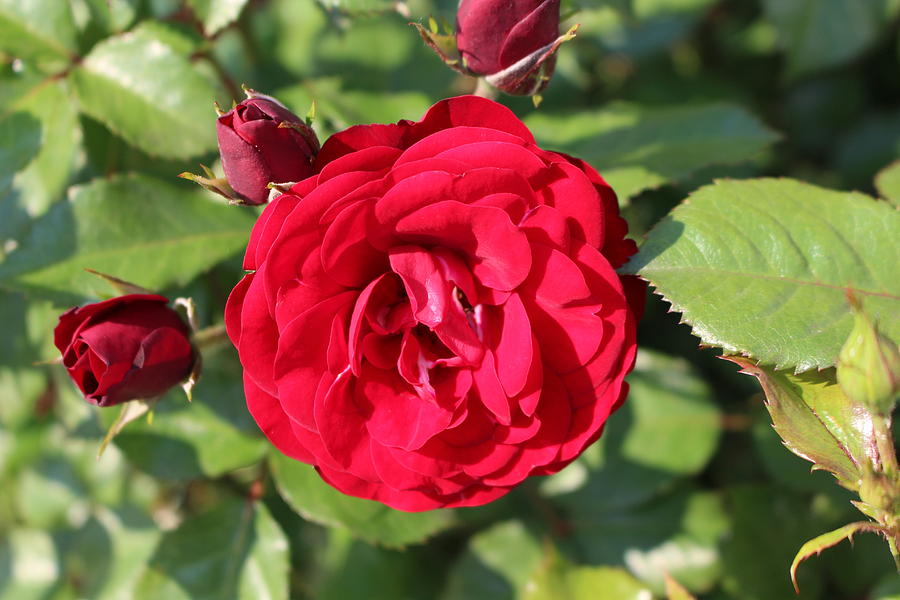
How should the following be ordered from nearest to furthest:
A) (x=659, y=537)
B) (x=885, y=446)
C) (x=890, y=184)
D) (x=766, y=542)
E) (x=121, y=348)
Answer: (x=885, y=446) → (x=121, y=348) → (x=890, y=184) → (x=766, y=542) → (x=659, y=537)

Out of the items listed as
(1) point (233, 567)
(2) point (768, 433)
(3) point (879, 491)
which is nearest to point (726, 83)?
(2) point (768, 433)

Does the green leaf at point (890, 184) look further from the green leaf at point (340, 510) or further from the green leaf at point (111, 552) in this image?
the green leaf at point (111, 552)

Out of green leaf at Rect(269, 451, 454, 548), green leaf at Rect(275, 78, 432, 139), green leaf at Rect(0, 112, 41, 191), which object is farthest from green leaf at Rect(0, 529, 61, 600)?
green leaf at Rect(275, 78, 432, 139)

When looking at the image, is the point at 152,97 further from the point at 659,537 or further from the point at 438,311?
the point at 659,537

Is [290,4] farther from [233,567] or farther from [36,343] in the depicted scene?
[233,567]

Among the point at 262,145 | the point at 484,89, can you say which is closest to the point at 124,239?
the point at 262,145

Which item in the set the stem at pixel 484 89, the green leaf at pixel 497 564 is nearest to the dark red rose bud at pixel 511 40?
the stem at pixel 484 89

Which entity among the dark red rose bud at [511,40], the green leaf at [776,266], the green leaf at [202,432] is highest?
the dark red rose bud at [511,40]
